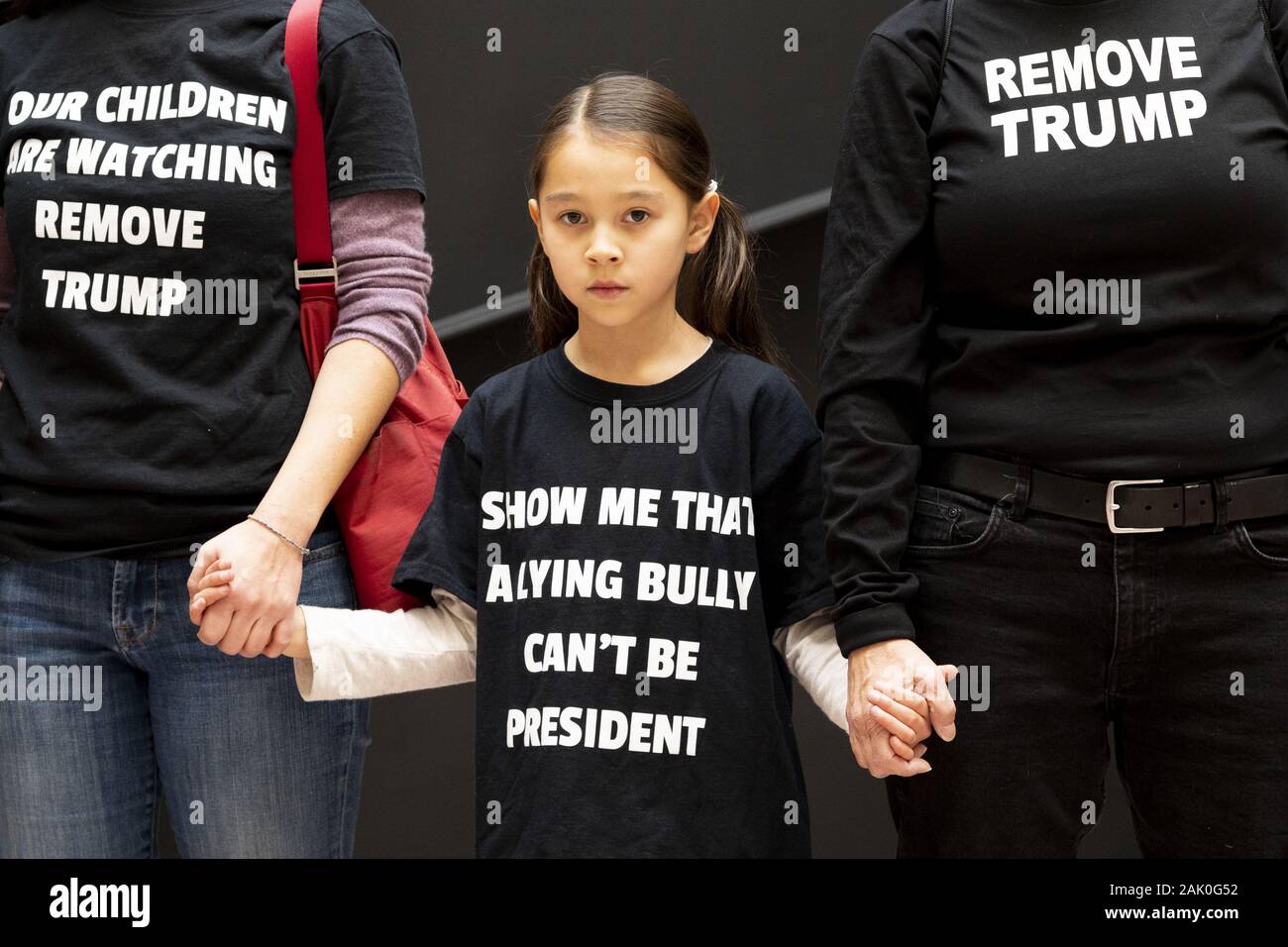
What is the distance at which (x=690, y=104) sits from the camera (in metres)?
2.61

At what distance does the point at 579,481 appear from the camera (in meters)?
1.65

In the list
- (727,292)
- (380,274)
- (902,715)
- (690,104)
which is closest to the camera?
(902,715)

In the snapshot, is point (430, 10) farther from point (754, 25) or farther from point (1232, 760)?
point (1232, 760)

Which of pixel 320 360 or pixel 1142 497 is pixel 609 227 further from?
pixel 1142 497

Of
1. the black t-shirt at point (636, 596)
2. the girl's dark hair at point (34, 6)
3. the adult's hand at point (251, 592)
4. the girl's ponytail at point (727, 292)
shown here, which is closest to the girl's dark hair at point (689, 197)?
the girl's ponytail at point (727, 292)

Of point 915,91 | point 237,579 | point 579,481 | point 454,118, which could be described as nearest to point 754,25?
point 454,118

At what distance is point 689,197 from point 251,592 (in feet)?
2.23

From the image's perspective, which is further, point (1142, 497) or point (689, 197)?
point (689, 197)

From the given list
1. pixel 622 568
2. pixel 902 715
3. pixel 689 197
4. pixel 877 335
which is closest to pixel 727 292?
pixel 689 197

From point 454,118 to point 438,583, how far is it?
1.30 meters

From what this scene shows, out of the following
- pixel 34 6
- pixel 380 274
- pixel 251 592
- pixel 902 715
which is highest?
pixel 34 6

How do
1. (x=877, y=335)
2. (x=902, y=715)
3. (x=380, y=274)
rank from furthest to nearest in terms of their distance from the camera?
1. (x=380, y=274)
2. (x=877, y=335)
3. (x=902, y=715)

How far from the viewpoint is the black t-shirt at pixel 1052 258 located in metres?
1.48

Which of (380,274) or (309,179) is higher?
(309,179)
